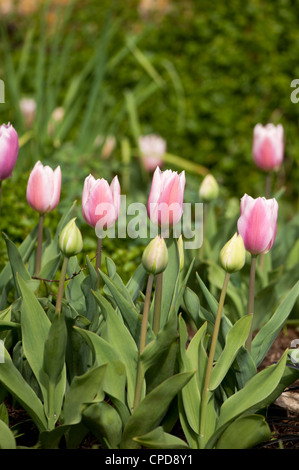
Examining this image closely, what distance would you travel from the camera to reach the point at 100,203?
1791 millimetres

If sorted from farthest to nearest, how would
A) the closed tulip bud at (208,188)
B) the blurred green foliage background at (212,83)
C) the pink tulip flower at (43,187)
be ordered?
the blurred green foliage background at (212,83) < the closed tulip bud at (208,188) < the pink tulip flower at (43,187)

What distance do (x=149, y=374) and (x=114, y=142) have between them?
2.72 m

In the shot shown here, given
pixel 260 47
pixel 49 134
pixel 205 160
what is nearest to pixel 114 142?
pixel 49 134

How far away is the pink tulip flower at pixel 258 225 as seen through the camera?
172 cm

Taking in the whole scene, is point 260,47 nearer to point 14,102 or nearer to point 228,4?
point 228,4

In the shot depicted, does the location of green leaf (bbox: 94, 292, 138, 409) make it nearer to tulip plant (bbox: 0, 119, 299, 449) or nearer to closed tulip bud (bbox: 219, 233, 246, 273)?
tulip plant (bbox: 0, 119, 299, 449)

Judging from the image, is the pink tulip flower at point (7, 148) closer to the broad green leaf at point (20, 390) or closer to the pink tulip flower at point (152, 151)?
the broad green leaf at point (20, 390)

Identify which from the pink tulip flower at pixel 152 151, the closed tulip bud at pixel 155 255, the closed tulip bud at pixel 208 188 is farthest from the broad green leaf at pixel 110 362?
the pink tulip flower at pixel 152 151

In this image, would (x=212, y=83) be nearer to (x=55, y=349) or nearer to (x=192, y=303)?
(x=192, y=303)

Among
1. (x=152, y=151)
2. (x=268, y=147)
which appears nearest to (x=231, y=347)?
(x=268, y=147)

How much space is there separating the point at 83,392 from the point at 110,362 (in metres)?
0.11

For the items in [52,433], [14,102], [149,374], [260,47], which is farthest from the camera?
[260,47]

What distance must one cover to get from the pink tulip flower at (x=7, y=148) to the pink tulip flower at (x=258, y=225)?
0.73 metres

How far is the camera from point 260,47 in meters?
5.13
